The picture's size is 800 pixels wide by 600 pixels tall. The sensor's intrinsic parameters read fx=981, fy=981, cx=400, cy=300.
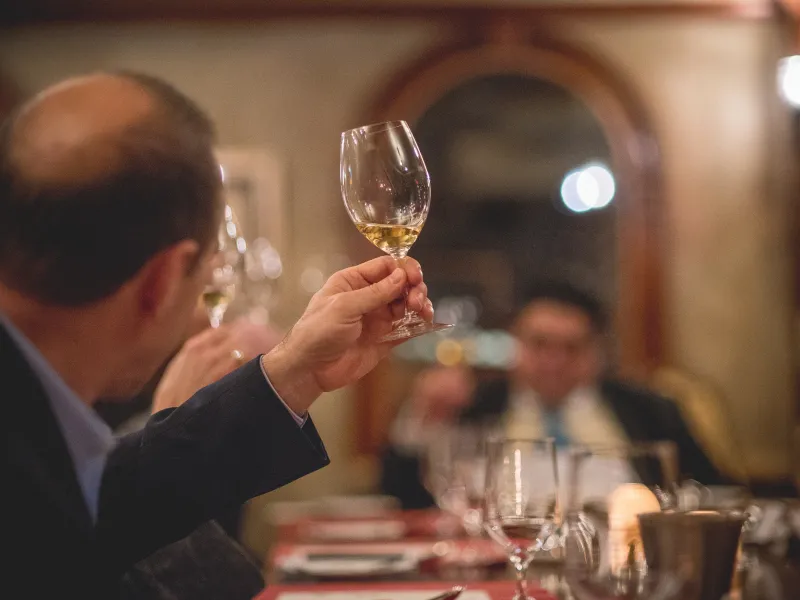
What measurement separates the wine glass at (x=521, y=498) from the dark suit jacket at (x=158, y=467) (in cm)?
35

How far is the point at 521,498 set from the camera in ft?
4.13

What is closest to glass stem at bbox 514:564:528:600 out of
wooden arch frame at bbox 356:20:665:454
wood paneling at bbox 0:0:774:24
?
wooden arch frame at bbox 356:20:665:454

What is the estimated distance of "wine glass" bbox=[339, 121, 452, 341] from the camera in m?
1.16

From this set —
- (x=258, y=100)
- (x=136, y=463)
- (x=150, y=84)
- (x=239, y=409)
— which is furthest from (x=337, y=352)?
(x=258, y=100)

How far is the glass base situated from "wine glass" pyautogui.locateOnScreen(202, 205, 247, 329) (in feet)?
1.33

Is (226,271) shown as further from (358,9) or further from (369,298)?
(358,9)

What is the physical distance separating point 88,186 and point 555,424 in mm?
2893

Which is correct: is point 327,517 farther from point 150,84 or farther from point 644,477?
point 150,84

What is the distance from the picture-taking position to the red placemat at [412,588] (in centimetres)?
130

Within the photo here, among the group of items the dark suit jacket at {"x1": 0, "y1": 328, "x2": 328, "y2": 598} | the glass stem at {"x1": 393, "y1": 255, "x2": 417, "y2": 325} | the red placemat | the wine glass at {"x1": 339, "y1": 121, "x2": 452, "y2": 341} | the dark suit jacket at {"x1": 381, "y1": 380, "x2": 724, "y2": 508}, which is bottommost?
the dark suit jacket at {"x1": 381, "y1": 380, "x2": 724, "y2": 508}

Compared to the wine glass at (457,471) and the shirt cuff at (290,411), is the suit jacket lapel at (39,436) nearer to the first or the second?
the shirt cuff at (290,411)

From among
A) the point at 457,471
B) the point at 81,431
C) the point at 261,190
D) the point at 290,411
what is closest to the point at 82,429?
the point at 81,431

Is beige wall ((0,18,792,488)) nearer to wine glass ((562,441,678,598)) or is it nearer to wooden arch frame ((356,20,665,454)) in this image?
wooden arch frame ((356,20,665,454))

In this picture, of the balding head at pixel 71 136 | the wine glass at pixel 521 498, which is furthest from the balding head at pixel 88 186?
the wine glass at pixel 521 498
